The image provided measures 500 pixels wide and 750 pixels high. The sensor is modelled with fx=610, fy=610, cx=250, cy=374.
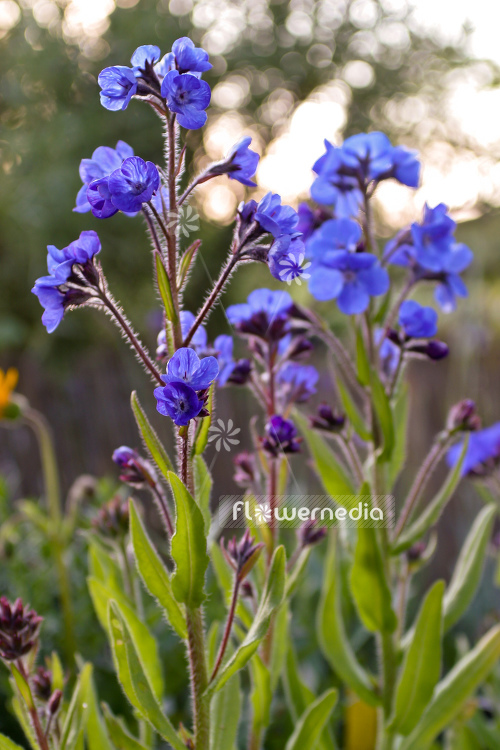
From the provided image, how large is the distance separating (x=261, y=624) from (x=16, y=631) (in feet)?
1.23

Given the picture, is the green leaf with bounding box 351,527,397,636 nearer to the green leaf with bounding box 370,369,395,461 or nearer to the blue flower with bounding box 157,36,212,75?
the green leaf with bounding box 370,369,395,461

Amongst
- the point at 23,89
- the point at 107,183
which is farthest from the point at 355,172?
the point at 23,89

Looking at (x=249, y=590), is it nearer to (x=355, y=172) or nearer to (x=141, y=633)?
(x=141, y=633)

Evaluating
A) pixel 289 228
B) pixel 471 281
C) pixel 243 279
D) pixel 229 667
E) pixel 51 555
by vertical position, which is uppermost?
pixel 243 279

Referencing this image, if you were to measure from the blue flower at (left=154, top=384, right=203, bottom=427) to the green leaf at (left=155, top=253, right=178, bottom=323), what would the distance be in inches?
5.5

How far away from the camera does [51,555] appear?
226 cm

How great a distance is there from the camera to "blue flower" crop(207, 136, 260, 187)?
0.79 m

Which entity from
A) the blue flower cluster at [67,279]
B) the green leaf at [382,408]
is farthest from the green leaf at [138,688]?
the green leaf at [382,408]

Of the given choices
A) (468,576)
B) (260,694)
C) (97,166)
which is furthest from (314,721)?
(97,166)

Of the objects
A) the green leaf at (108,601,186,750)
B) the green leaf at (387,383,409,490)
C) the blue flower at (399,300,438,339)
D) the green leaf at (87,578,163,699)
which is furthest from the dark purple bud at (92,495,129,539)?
the blue flower at (399,300,438,339)

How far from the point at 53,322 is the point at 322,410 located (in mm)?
567

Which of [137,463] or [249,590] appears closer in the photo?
[137,463]

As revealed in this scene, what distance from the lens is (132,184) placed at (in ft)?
2.21

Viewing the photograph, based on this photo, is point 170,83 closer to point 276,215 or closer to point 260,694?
point 276,215
